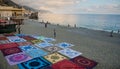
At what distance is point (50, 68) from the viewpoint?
6.93 meters

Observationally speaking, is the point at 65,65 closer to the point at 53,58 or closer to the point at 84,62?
the point at 53,58

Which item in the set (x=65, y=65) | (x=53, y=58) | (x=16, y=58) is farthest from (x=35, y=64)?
(x=65, y=65)

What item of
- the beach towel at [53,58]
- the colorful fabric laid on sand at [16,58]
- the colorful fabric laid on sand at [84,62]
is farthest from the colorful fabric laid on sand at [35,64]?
the colorful fabric laid on sand at [84,62]

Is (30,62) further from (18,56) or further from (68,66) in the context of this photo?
(68,66)

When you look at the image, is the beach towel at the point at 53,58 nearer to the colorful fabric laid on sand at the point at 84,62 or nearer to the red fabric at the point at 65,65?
the red fabric at the point at 65,65

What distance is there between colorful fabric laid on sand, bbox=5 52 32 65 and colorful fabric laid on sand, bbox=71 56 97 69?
142 inches

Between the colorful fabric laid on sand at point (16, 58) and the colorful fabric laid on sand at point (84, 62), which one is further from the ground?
the colorful fabric laid on sand at point (16, 58)

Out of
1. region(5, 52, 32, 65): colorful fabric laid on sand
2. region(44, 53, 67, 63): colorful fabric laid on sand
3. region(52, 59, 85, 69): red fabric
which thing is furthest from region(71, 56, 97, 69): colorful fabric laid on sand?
region(5, 52, 32, 65): colorful fabric laid on sand

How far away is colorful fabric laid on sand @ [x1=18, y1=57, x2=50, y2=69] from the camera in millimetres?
7000

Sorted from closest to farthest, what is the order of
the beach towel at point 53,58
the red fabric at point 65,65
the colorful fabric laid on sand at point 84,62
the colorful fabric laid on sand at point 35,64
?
the colorful fabric laid on sand at point 35,64, the red fabric at point 65,65, the colorful fabric laid on sand at point 84,62, the beach towel at point 53,58

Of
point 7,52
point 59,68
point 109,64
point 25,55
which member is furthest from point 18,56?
point 109,64

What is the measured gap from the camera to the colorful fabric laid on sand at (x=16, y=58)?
7.63 meters

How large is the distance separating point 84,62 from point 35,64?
11.5 feet

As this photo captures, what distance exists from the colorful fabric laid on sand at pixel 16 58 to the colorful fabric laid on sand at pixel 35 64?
0.51 m
